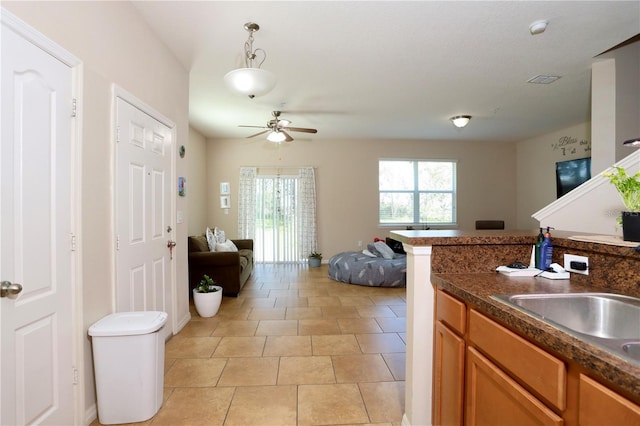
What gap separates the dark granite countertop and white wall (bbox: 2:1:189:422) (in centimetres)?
199

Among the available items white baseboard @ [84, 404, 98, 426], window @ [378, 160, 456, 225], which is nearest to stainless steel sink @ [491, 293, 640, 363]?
white baseboard @ [84, 404, 98, 426]

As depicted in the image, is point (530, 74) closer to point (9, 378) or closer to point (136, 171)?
point (136, 171)

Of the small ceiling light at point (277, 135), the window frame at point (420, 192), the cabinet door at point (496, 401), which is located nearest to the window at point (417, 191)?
the window frame at point (420, 192)

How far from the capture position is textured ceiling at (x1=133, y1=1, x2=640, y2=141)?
2242 mm

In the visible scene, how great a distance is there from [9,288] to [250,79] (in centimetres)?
175

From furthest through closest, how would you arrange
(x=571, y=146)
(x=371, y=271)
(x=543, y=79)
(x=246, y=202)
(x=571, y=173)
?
1. (x=246, y=202)
2. (x=571, y=146)
3. (x=571, y=173)
4. (x=371, y=271)
5. (x=543, y=79)

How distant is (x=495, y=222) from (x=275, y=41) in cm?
599

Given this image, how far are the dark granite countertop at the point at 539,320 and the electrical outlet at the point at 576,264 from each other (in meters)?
0.08

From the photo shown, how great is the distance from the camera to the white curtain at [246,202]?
249 inches

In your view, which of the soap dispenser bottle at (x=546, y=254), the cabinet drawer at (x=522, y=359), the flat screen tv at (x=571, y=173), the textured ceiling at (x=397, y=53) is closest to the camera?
the cabinet drawer at (x=522, y=359)

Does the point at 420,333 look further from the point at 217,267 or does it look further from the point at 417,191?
the point at 417,191

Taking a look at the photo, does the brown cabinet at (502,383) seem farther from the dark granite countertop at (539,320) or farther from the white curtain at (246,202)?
the white curtain at (246,202)

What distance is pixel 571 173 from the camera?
530 centimetres

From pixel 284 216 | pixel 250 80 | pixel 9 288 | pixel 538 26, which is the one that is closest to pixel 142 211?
pixel 9 288
